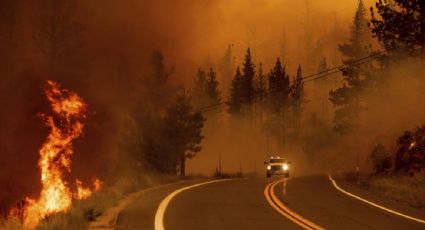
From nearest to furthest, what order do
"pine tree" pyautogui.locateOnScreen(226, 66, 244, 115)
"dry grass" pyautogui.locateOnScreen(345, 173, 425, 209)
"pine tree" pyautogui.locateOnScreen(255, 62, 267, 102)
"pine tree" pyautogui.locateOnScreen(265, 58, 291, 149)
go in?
"dry grass" pyautogui.locateOnScreen(345, 173, 425, 209)
"pine tree" pyautogui.locateOnScreen(265, 58, 291, 149)
"pine tree" pyautogui.locateOnScreen(226, 66, 244, 115)
"pine tree" pyautogui.locateOnScreen(255, 62, 267, 102)

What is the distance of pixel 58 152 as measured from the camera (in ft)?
81.1

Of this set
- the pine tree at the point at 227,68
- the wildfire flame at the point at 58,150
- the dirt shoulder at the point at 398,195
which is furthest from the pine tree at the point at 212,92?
the wildfire flame at the point at 58,150

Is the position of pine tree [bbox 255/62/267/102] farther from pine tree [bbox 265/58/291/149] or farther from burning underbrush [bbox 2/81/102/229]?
burning underbrush [bbox 2/81/102/229]

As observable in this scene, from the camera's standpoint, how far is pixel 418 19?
1008 inches

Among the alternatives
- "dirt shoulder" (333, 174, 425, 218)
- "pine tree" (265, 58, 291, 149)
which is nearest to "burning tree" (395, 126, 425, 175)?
"dirt shoulder" (333, 174, 425, 218)

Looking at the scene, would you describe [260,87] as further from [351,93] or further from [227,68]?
[351,93]

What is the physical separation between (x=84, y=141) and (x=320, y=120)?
261 ft

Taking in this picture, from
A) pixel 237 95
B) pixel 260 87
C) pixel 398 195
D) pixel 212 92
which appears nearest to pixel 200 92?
pixel 212 92

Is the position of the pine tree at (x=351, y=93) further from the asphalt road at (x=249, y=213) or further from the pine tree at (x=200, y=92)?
the asphalt road at (x=249, y=213)

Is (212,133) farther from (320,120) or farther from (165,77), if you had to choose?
(165,77)

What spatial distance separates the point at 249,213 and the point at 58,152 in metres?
13.6

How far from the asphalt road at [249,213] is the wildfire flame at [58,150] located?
6782 millimetres

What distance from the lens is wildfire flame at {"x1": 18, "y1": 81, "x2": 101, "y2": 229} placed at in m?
24.0

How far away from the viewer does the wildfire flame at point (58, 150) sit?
24031 millimetres
